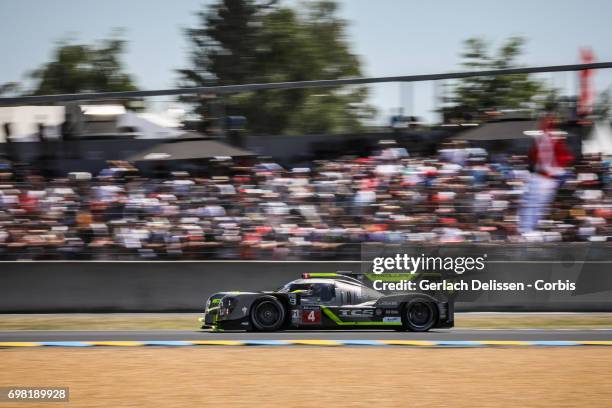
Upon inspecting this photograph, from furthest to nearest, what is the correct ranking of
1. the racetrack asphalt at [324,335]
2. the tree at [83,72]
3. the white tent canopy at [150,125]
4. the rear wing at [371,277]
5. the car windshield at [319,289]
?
the tree at [83,72], the white tent canopy at [150,125], the rear wing at [371,277], the car windshield at [319,289], the racetrack asphalt at [324,335]

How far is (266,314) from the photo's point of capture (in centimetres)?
1320

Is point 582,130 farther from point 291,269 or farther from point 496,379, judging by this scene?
point 496,379

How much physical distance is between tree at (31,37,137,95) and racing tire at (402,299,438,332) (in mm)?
68204

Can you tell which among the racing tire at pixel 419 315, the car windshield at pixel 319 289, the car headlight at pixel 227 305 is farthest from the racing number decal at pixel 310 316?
the racing tire at pixel 419 315

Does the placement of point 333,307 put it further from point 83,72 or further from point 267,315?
point 83,72

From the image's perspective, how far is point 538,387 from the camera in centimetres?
885

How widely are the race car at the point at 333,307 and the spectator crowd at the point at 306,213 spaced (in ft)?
12.1

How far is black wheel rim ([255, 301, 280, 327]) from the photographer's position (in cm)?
1317

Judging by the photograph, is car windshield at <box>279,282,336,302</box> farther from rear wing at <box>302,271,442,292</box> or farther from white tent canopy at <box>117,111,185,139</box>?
white tent canopy at <box>117,111,185,139</box>

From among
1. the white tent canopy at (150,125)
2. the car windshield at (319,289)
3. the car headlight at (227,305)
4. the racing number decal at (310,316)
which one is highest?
the white tent canopy at (150,125)

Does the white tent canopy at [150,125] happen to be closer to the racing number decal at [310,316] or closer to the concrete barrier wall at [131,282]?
the concrete barrier wall at [131,282]

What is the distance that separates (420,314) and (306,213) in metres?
4.91

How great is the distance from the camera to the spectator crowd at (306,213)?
55.3 feet

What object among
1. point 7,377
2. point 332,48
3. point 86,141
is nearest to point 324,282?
point 7,377
